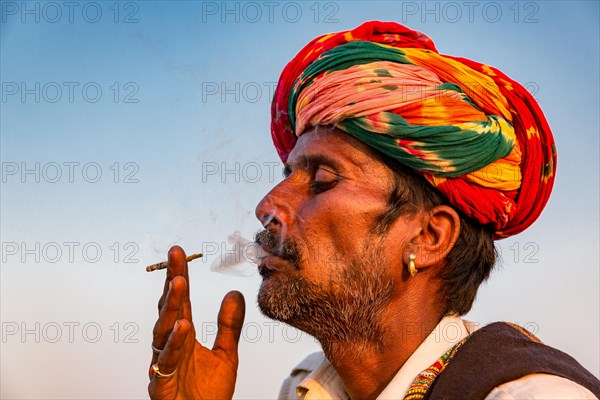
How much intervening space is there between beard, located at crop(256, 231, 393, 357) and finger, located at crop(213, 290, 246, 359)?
10.2 inches

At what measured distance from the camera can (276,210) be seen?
2.39 metres

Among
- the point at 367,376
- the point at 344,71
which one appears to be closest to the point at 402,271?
the point at 367,376

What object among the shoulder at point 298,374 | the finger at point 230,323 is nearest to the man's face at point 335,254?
the finger at point 230,323

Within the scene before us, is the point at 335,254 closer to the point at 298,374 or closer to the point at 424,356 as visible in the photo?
the point at 424,356

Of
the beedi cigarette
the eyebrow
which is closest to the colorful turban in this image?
the eyebrow

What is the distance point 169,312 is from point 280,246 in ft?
1.41

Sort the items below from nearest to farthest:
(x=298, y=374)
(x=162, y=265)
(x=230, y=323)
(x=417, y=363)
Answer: (x=417, y=363)
(x=162, y=265)
(x=230, y=323)
(x=298, y=374)

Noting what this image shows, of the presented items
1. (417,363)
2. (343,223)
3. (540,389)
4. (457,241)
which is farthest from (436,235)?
(540,389)

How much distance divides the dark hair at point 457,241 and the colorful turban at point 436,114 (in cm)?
5

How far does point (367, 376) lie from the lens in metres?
2.35

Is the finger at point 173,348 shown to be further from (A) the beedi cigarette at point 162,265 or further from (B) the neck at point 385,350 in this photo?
(B) the neck at point 385,350

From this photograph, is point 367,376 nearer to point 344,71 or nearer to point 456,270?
point 456,270

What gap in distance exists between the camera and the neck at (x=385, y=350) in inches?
91.2

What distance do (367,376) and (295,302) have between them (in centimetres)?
36
